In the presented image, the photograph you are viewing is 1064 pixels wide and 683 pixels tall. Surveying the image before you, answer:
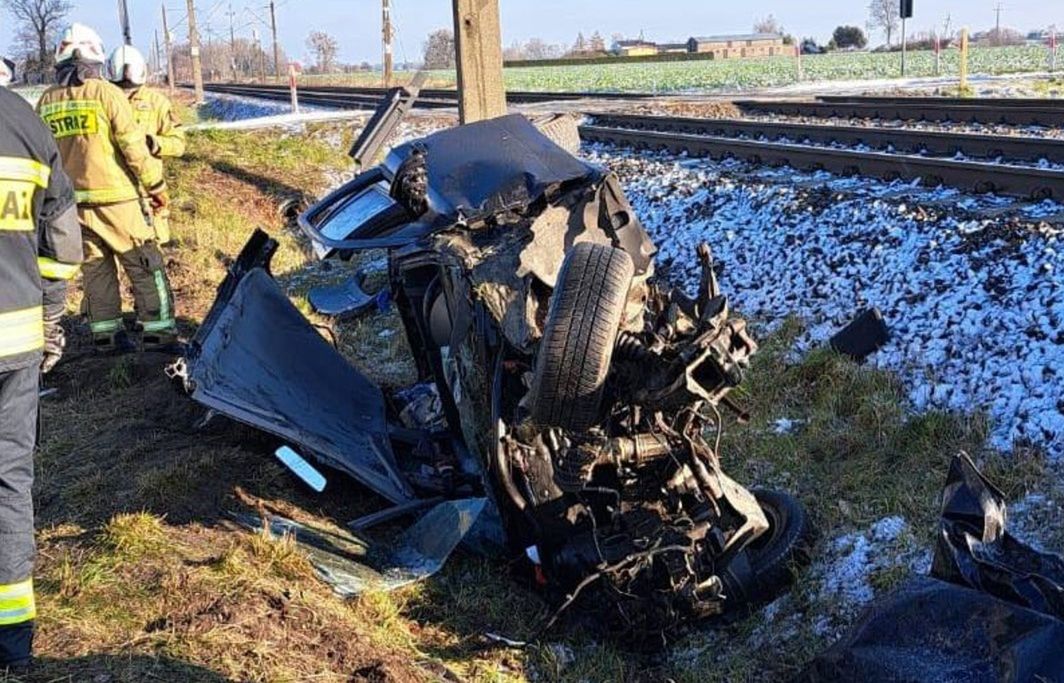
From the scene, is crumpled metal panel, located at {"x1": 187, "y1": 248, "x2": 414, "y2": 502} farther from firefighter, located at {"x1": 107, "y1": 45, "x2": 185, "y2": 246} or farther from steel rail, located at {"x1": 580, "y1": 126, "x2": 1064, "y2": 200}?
steel rail, located at {"x1": 580, "y1": 126, "x2": 1064, "y2": 200}

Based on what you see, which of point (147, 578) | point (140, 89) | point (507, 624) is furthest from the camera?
point (140, 89)

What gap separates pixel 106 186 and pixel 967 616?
5.94m

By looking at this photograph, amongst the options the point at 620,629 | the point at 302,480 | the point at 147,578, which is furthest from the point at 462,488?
the point at 147,578

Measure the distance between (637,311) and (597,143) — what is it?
961 cm

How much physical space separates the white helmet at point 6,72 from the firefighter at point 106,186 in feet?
7.56

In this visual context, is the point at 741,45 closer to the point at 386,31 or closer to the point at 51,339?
the point at 386,31

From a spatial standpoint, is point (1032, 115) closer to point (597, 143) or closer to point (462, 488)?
point (597, 143)

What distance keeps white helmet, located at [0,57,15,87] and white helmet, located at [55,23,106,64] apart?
2.31 meters

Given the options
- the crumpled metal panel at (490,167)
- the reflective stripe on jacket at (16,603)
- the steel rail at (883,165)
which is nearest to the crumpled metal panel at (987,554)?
the crumpled metal panel at (490,167)

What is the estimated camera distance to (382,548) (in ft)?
14.2

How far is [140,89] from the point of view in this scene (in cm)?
728

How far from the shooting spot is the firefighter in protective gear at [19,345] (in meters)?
3.14

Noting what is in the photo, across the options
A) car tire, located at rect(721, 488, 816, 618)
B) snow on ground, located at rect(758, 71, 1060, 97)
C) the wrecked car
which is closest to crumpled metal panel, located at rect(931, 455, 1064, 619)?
the wrecked car

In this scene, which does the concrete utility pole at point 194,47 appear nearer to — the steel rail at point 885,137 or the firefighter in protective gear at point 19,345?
the steel rail at point 885,137
